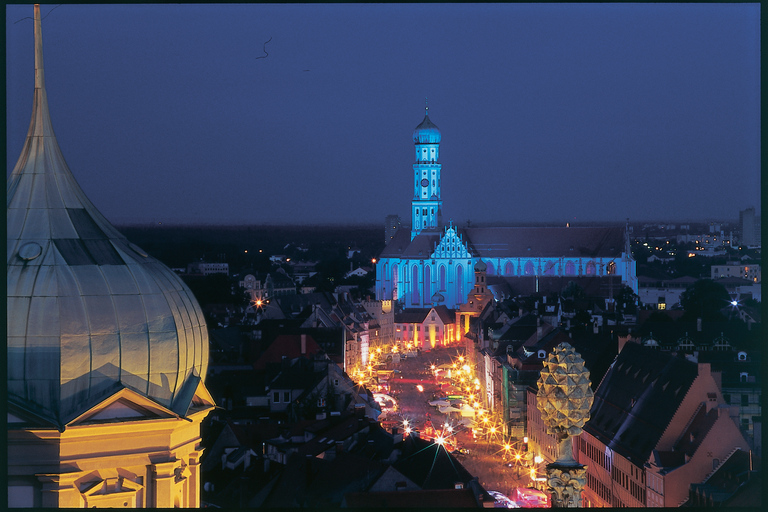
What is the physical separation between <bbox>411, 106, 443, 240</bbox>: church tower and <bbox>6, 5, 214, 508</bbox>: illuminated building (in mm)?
89074

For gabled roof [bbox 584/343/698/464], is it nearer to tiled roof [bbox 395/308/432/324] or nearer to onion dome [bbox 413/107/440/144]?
tiled roof [bbox 395/308/432/324]

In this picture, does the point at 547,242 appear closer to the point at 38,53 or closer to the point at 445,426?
the point at 445,426

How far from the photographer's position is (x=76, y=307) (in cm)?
834

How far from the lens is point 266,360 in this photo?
42094mm

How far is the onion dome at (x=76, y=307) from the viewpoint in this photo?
8203mm

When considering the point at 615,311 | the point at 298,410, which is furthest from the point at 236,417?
the point at 615,311

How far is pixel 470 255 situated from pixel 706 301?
29.9m

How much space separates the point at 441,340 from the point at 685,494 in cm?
5428

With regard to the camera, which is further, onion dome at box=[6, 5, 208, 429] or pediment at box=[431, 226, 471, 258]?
pediment at box=[431, 226, 471, 258]

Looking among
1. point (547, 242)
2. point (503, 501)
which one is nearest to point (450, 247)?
point (547, 242)

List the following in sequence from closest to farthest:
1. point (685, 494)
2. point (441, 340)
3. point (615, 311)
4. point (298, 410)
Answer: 1. point (685, 494)
2. point (298, 410)
3. point (615, 311)
4. point (441, 340)

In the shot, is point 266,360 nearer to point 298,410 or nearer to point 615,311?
point 298,410

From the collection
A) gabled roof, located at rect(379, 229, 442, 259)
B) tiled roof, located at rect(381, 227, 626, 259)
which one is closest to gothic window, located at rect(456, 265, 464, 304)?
gabled roof, located at rect(379, 229, 442, 259)

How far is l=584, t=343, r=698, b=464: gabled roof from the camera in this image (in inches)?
1015
